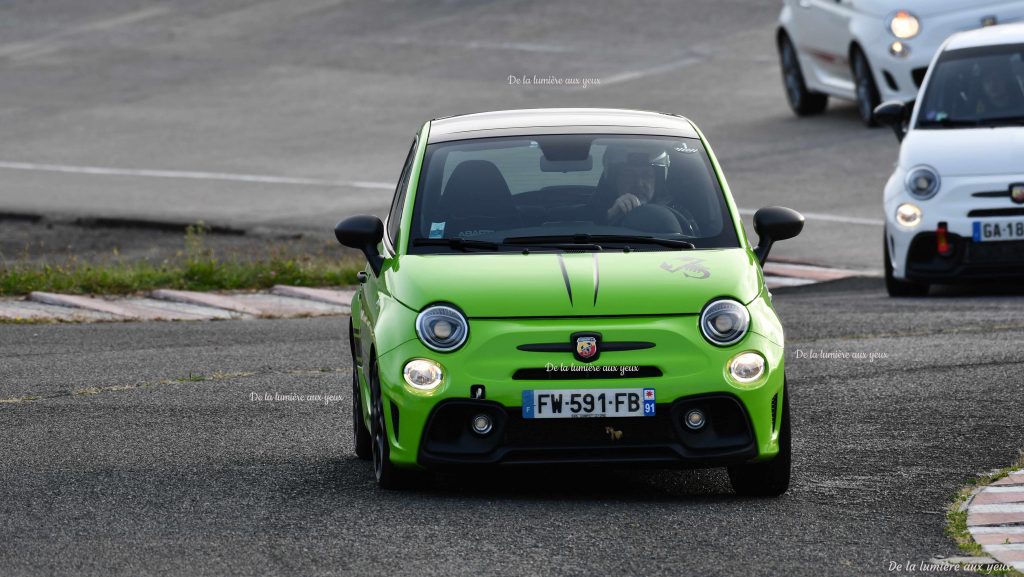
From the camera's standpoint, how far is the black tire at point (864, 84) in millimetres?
20203

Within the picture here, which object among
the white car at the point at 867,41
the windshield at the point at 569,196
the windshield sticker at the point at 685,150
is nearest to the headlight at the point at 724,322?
the windshield at the point at 569,196

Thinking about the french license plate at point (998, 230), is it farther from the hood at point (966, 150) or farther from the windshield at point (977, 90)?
the windshield at point (977, 90)

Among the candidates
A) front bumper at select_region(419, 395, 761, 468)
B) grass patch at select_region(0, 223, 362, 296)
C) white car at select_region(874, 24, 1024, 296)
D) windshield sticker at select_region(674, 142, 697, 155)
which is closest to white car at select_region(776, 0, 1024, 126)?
white car at select_region(874, 24, 1024, 296)

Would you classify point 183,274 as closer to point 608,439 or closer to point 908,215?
point 908,215

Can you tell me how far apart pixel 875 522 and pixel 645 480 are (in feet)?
4.05

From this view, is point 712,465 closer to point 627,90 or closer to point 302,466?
point 302,466

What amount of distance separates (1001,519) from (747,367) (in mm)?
1081

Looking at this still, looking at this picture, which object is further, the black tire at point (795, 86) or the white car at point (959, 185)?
the black tire at point (795, 86)

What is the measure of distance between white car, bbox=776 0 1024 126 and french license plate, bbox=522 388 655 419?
40.6ft

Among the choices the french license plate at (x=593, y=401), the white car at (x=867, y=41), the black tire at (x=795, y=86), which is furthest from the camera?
the black tire at (x=795, y=86)

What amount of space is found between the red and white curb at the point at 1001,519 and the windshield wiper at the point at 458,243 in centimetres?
217

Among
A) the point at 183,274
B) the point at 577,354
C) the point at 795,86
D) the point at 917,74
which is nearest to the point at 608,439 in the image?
the point at 577,354

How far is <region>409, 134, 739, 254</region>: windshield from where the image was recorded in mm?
8367

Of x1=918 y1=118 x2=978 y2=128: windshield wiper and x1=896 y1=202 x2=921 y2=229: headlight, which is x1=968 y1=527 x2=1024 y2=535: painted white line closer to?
x1=896 y1=202 x2=921 y2=229: headlight
